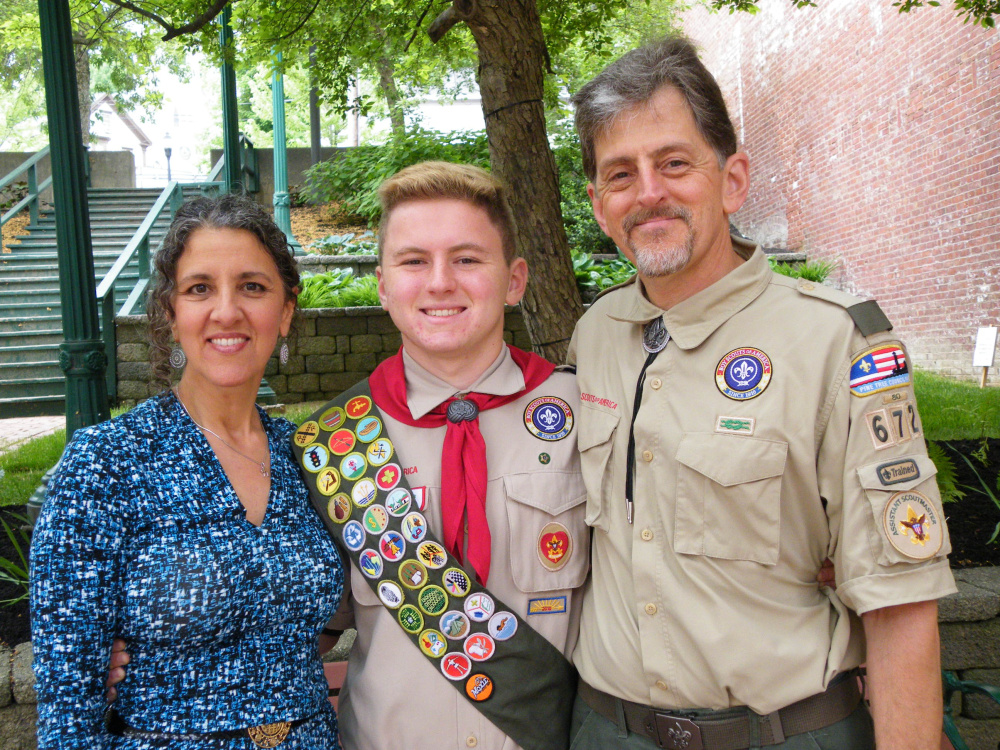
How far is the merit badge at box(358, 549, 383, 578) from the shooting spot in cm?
184

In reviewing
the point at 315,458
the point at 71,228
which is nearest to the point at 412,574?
the point at 315,458

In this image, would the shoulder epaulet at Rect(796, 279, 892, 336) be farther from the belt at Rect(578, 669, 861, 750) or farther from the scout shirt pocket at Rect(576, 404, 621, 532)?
the belt at Rect(578, 669, 861, 750)

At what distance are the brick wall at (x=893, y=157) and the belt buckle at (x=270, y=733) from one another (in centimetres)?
755

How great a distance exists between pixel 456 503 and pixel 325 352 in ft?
22.4

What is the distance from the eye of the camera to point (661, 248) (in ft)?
5.71

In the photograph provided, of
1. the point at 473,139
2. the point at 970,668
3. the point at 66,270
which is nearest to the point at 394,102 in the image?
the point at 473,139

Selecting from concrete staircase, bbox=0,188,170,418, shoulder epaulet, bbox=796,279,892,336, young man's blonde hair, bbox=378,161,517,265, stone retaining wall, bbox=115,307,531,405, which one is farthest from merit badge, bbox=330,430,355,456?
concrete staircase, bbox=0,188,170,418

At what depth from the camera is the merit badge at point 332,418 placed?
6.64ft

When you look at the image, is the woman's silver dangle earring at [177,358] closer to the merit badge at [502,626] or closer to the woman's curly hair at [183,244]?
the woman's curly hair at [183,244]

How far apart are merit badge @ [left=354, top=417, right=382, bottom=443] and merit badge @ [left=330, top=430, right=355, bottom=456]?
2cm

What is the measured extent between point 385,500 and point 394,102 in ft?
54.1

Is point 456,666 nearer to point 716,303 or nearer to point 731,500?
point 731,500

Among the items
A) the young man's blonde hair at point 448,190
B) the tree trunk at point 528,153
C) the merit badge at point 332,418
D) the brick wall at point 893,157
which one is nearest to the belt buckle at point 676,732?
the merit badge at point 332,418

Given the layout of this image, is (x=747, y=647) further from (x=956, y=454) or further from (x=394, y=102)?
(x=394, y=102)
